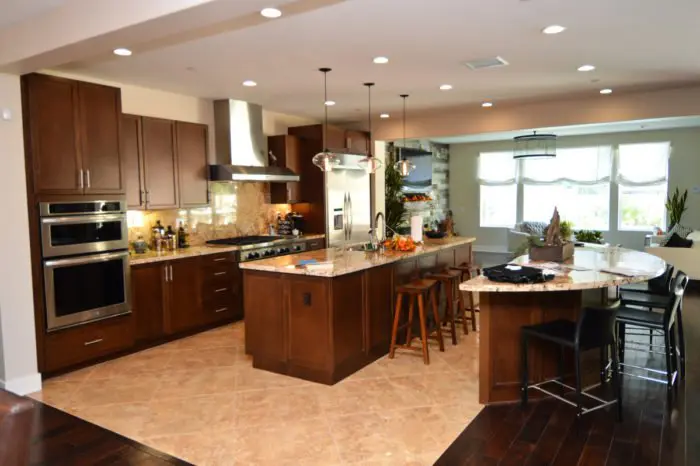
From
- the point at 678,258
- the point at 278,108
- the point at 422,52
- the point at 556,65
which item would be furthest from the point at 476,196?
the point at 422,52

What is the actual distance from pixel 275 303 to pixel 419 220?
2.01 metres

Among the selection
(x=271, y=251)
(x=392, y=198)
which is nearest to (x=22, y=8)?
(x=271, y=251)

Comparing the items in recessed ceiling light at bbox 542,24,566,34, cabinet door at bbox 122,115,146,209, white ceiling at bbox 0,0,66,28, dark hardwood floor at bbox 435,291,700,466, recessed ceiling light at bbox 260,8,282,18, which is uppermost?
white ceiling at bbox 0,0,66,28

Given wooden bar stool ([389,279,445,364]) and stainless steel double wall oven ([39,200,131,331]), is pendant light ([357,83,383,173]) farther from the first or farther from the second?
stainless steel double wall oven ([39,200,131,331])

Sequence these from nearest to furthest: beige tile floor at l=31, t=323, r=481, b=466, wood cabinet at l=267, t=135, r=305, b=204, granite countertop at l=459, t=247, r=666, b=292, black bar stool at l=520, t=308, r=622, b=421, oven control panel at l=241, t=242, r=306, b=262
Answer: beige tile floor at l=31, t=323, r=481, b=466 → black bar stool at l=520, t=308, r=622, b=421 → granite countertop at l=459, t=247, r=666, b=292 → oven control panel at l=241, t=242, r=306, b=262 → wood cabinet at l=267, t=135, r=305, b=204

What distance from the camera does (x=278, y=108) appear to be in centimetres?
682

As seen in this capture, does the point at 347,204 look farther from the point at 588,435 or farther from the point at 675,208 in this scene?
the point at 675,208

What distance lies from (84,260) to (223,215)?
225 centimetres

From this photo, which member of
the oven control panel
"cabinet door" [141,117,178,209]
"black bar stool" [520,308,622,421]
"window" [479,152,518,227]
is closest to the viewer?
"black bar stool" [520,308,622,421]

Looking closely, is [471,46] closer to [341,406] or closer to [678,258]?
[341,406]

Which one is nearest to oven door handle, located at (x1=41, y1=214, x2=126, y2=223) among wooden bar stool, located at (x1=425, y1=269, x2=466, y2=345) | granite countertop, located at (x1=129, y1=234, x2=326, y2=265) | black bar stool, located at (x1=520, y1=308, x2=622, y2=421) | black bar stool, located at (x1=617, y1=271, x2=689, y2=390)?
granite countertop, located at (x1=129, y1=234, x2=326, y2=265)

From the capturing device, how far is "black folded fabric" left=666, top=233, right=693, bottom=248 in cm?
758

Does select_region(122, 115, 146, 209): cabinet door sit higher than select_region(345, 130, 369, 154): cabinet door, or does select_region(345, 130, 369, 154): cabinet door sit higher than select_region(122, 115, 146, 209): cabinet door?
select_region(345, 130, 369, 154): cabinet door

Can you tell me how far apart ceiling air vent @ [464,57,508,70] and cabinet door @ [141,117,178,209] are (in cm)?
321
